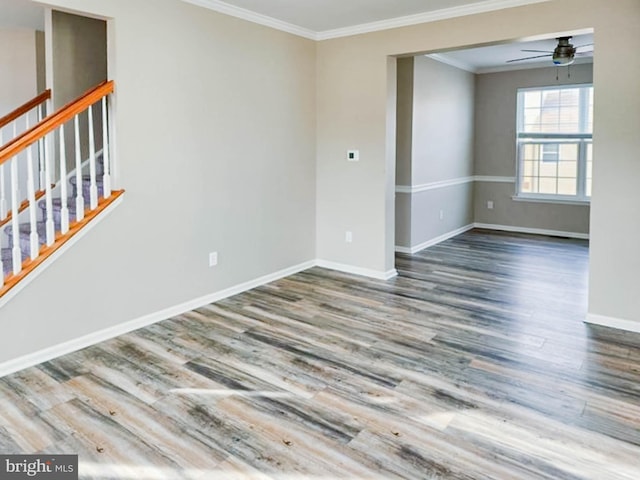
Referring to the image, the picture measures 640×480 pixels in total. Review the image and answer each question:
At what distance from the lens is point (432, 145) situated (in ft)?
21.6

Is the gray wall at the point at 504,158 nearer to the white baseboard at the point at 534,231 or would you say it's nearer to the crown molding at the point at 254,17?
the white baseboard at the point at 534,231

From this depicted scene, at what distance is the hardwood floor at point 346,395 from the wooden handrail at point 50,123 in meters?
1.31

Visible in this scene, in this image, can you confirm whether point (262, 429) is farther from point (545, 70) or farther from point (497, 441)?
point (545, 70)

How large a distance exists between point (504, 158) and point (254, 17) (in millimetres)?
4998

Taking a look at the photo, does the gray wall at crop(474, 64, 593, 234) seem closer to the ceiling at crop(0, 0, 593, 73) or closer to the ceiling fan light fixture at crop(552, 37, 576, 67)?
the ceiling fan light fixture at crop(552, 37, 576, 67)

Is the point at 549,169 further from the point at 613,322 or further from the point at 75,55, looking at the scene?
the point at 75,55

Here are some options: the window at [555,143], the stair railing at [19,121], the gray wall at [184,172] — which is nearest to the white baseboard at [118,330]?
the gray wall at [184,172]

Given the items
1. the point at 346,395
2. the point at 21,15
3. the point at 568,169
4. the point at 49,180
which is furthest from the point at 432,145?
the point at 21,15

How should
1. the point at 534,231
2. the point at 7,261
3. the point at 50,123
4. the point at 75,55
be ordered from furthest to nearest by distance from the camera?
1. the point at 534,231
2. the point at 75,55
3. the point at 7,261
4. the point at 50,123

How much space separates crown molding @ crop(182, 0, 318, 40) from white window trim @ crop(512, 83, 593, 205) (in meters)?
4.09

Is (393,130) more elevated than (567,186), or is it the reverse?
(393,130)

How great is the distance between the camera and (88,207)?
3.46 metres

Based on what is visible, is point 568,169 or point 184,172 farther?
point 568,169

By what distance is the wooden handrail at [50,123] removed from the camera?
2879mm
